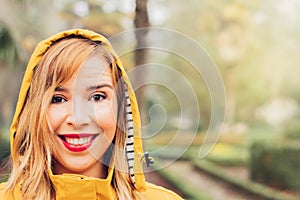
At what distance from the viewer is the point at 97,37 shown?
1307 mm

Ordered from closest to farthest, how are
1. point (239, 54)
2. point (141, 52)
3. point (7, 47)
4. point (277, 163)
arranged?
1. point (141, 52)
2. point (7, 47)
3. point (277, 163)
4. point (239, 54)

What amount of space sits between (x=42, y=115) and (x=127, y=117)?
17cm

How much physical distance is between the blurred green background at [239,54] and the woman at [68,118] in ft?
11.8

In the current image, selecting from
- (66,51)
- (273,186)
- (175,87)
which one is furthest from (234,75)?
(66,51)

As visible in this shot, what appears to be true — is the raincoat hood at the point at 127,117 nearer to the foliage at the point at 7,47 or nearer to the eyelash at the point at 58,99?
the eyelash at the point at 58,99

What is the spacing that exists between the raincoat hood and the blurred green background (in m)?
3.56

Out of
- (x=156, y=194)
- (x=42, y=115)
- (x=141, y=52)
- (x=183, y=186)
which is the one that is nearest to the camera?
(x=42, y=115)

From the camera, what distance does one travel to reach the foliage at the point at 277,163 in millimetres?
5398

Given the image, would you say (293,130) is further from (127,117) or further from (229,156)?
(127,117)

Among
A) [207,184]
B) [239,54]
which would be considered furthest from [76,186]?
[239,54]

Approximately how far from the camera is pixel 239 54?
20.1 feet

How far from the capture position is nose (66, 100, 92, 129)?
1.28 meters

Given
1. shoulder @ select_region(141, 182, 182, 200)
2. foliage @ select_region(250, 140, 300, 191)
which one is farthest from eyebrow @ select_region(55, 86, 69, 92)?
foliage @ select_region(250, 140, 300, 191)

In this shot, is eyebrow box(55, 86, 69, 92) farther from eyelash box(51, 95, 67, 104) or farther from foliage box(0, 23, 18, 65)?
foliage box(0, 23, 18, 65)
